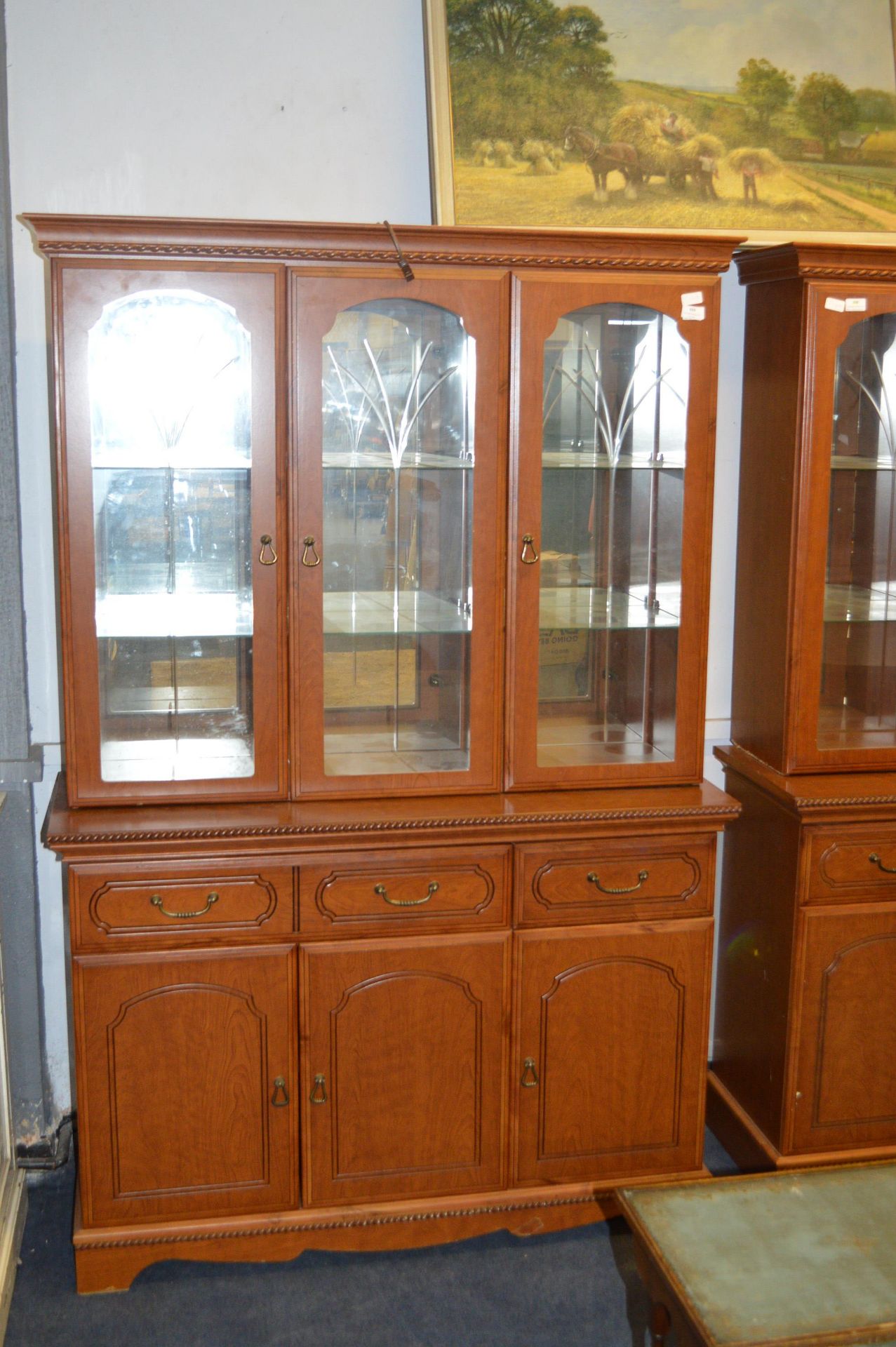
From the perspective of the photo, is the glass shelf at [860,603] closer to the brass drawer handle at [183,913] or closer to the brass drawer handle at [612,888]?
the brass drawer handle at [612,888]

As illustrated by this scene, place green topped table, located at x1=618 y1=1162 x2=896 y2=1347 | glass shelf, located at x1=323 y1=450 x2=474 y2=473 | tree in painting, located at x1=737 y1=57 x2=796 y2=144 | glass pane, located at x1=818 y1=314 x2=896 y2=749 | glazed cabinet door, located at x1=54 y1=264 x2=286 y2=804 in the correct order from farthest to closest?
tree in painting, located at x1=737 y1=57 x2=796 y2=144 → glass pane, located at x1=818 y1=314 x2=896 y2=749 → glass shelf, located at x1=323 y1=450 x2=474 y2=473 → glazed cabinet door, located at x1=54 y1=264 x2=286 y2=804 → green topped table, located at x1=618 y1=1162 x2=896 y2=1347

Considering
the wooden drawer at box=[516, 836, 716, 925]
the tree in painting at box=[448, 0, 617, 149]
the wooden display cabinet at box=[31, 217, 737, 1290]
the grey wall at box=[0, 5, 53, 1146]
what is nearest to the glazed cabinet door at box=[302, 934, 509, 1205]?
the wooden display cabinet at box=[31, 217, 737, 1290]

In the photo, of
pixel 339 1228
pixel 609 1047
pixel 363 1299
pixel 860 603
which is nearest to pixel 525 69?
pixel 860 603

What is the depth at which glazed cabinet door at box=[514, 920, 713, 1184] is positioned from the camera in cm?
240

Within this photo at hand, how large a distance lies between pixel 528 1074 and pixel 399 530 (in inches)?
43.3

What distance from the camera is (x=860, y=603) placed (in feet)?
8.64

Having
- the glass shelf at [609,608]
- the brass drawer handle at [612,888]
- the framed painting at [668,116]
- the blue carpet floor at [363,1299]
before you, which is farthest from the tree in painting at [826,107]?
the blue carpet floor at [363,1299]

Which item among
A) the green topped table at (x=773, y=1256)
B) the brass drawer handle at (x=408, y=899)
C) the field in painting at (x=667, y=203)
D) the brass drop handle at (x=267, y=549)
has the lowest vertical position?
the green topped table at (x=773, y=1256)

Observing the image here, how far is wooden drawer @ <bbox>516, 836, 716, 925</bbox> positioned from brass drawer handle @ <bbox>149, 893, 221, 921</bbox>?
583mm

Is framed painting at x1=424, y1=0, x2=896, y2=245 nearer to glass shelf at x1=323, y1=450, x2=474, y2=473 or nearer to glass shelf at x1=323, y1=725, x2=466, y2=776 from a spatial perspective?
glass shelf at x1=323, y1=450, x2=474, y2=473

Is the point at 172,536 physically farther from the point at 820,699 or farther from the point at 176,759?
the point at 820,699

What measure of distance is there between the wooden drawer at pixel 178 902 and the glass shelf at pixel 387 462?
30.2 inches

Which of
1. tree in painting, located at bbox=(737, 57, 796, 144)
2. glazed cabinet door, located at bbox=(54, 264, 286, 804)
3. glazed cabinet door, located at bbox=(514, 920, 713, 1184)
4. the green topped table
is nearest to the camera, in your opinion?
the green topped table

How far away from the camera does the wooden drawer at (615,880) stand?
7.78 ft
